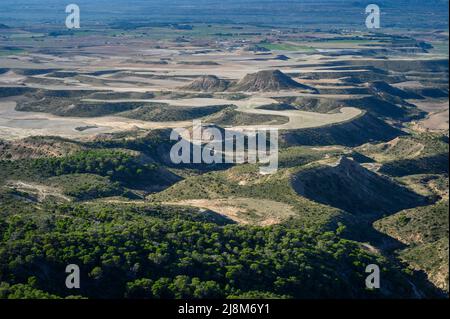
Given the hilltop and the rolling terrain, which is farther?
the hilltop

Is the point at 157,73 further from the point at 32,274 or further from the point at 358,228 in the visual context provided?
the point at 32,274

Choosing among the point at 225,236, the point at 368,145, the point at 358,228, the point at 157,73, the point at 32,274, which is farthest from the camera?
the point at 157,73

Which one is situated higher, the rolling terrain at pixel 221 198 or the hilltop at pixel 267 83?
the hilltop at pixel 267 83

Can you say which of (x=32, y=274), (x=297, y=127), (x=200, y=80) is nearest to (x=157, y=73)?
(x=200, y=80)

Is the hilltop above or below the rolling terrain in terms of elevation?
above

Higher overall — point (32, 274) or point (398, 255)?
→ point (32, 274)

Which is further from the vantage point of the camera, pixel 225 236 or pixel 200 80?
pixel 200 80

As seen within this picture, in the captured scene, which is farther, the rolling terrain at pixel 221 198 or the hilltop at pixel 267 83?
the hilltop at pixel 267 83

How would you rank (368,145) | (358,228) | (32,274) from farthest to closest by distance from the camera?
(368,145) < (358,228) < (32,274)

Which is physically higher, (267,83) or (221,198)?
(267,83)

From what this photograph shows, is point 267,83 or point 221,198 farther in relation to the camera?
point 267,83
